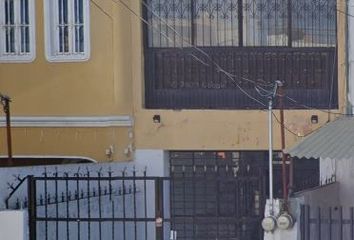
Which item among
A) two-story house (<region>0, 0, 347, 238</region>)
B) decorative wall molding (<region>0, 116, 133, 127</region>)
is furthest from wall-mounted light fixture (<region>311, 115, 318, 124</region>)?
decorative wall molding (<region>0, 116, 133, 127</region>)

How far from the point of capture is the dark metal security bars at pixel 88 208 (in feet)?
36.3

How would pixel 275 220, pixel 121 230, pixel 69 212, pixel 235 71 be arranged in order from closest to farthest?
pixel 275 220 < pixel 69 212 < pixel 121 230 < pixel 235 71

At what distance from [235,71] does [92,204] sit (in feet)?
10.5

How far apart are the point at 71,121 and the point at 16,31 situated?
1793mm

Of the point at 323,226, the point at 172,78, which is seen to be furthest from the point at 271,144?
the point at 172,78

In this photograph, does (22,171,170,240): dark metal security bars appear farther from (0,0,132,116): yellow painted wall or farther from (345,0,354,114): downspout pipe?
(345,0,354,114): downspout pipe

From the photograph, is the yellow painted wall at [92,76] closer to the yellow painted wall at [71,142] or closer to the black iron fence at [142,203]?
the yellow painted wall at [71,142]

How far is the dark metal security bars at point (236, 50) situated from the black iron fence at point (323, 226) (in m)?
3.69

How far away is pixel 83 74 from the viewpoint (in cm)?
1366

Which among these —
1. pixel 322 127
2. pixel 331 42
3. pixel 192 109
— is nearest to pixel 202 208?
pixel 192 109

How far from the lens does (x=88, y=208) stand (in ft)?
38.8

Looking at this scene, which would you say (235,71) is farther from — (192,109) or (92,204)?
(92,204)

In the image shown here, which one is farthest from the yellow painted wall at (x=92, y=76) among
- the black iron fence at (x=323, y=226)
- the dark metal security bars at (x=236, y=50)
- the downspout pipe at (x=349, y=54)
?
the black iron fence at (x=323, y=226)

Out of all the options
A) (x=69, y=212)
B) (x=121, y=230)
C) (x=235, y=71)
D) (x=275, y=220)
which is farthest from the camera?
(x=235, y=71)
